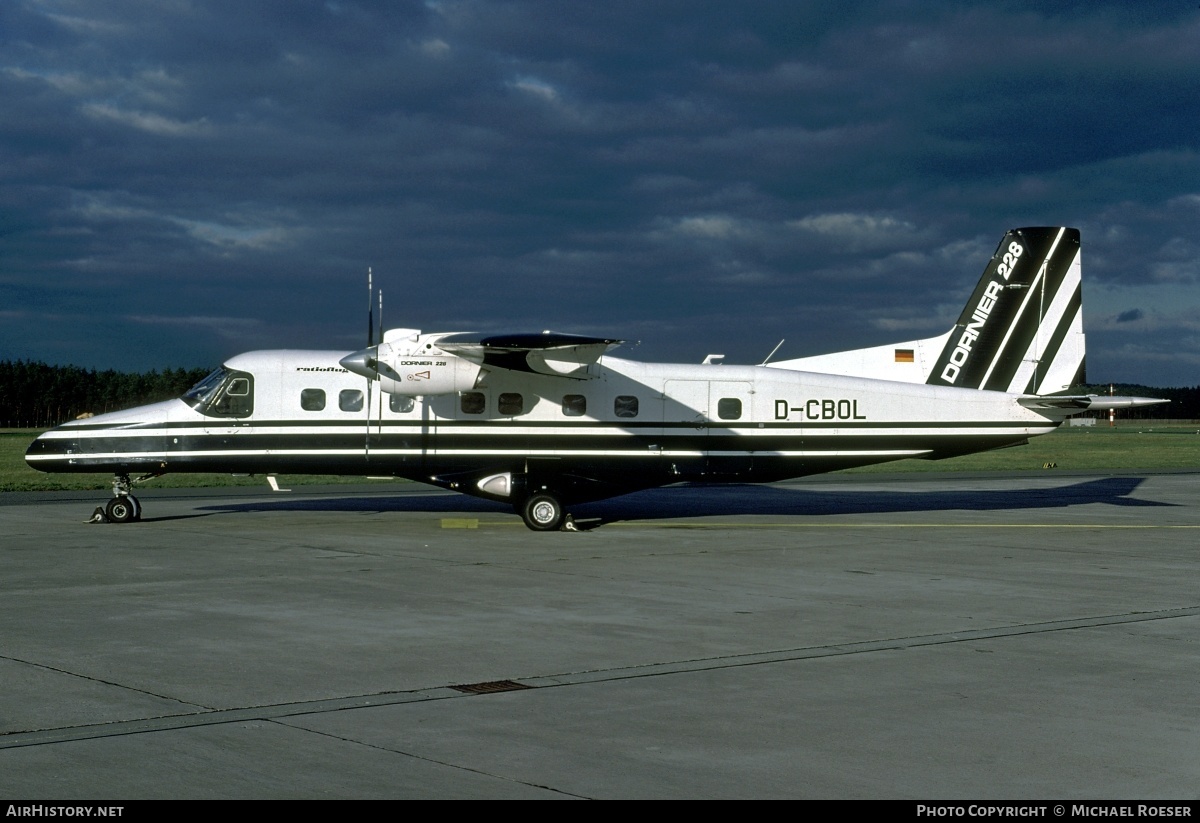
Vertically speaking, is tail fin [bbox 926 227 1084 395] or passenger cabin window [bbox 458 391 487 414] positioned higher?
tail fin [bbox 926 227 1084 395]

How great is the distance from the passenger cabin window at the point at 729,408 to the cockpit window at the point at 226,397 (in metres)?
8.38

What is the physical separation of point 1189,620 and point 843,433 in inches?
401

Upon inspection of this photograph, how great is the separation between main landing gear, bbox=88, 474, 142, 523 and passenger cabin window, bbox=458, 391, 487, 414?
598cm

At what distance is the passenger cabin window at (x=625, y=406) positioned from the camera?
20891 mm

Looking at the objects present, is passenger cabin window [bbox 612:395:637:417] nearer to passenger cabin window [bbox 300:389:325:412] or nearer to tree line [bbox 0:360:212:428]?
passenger cabin window [bbox 300:389:325:412]

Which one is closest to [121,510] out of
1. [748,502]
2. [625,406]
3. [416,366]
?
[416,366]

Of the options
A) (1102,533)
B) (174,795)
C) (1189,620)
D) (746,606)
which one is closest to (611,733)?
(174,795)

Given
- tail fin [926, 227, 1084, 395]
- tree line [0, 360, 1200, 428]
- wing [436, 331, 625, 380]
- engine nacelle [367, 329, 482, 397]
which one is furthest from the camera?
tree line [0, 360, 1200, 428]

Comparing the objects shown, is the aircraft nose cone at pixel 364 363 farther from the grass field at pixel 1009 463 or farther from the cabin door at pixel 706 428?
the grass field at pixel 1009 463

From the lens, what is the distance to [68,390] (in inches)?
5807

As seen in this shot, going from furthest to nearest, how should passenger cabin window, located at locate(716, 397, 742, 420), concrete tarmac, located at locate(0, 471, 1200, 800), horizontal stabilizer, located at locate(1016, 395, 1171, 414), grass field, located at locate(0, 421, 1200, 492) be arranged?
grass field, located at locate(0, 421, 1200, 492) < horizontal stabilizer, located at locate(1016, 395, 1171, 414) < passenger cabin window, located at locate(716, 397, 742, 420) < concrete tarmac, located at locate(0, 471, 1200, 800)

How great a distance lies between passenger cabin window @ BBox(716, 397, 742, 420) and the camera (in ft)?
69.4

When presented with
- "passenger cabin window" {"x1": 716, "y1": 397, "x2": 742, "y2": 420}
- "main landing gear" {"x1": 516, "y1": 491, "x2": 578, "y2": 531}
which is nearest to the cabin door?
"passenger cabin window" {"x1": 716, "y1": 397, "x2": 742, "y2": 420}

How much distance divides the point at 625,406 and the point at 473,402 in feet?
8.99
